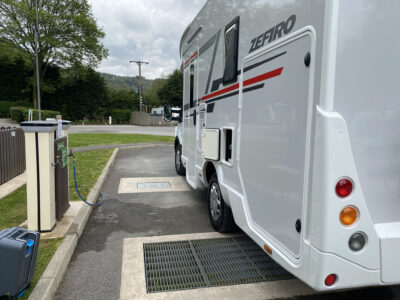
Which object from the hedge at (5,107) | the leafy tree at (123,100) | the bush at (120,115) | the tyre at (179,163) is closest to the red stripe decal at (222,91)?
the tyre at (179,163)

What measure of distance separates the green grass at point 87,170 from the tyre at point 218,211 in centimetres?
252

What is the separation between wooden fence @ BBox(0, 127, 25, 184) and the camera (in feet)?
20.9

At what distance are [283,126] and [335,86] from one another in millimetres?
541

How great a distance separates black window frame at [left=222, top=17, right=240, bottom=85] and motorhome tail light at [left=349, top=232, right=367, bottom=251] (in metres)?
1.99

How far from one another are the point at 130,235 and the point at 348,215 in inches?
122

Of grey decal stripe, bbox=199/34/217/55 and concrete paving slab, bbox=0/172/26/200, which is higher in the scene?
grey decal stripe, bbox=199/34/217/55

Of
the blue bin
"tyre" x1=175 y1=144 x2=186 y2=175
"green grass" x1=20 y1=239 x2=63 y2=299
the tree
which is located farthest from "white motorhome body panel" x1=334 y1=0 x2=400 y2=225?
the tree

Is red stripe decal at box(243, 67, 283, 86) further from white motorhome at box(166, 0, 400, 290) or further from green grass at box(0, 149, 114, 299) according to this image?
green grass at box(0, 149, 114, 299)

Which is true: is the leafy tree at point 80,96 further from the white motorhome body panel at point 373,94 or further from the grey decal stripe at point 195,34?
the white motorhome body panel at point 373,94

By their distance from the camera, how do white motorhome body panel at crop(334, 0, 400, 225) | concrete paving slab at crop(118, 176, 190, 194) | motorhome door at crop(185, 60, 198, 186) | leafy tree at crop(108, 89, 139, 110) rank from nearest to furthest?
white motorhome body panel at crop(334, 0, 400, 225) → motorhome door at crop(185, 60, 198, 186) → concrete paving slab at crop(118, 176, 190, 194) → leafy tree at crop(108, 89, 139, 110)

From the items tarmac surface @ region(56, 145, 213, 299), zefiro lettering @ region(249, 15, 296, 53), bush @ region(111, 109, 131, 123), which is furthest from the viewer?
bush @ region(111, 109, 131, 123)

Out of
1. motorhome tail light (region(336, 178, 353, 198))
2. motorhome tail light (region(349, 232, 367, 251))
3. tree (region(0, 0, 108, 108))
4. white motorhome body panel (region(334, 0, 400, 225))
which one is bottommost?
motorhome tail light (region(349, 232, 367, 251))

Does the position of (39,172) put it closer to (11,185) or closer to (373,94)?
(11,185)

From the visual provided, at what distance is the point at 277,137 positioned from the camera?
244cm
